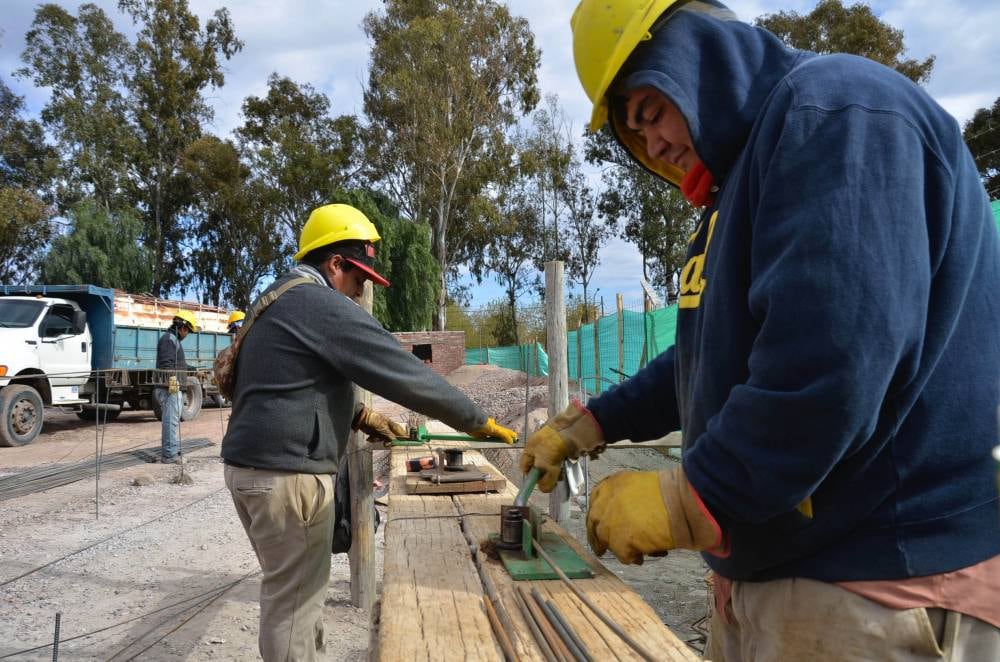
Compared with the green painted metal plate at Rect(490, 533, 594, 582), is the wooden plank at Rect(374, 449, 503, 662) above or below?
below

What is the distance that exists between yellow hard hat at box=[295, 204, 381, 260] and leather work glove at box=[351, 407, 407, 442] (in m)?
1.03

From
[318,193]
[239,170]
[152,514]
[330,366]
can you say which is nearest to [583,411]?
[330,366]

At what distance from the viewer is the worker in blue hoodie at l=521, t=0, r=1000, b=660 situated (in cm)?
97

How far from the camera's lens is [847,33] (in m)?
26.2

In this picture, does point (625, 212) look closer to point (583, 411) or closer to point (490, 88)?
point (490, 88)

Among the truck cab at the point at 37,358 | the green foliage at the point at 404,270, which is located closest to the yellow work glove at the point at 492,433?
the truck cab at the point at 37,358

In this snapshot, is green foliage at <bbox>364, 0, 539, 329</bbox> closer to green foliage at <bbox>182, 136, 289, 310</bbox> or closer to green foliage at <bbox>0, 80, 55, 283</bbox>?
green foliage at <bbox>182, 136, 289, 310</bbox>

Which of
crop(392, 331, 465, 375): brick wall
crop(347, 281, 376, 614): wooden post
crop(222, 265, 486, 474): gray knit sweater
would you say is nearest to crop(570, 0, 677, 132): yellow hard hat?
crop(222, 265, 486, 474): gray knit sweater

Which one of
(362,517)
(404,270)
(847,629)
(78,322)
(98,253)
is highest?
(98,253)

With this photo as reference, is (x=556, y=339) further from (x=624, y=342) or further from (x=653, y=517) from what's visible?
(x=624, y=342)

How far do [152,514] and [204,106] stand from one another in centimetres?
2908

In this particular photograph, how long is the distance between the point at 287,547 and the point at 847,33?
1181 inches

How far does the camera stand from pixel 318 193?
30.8 m

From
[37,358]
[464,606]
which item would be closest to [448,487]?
[464,606]
